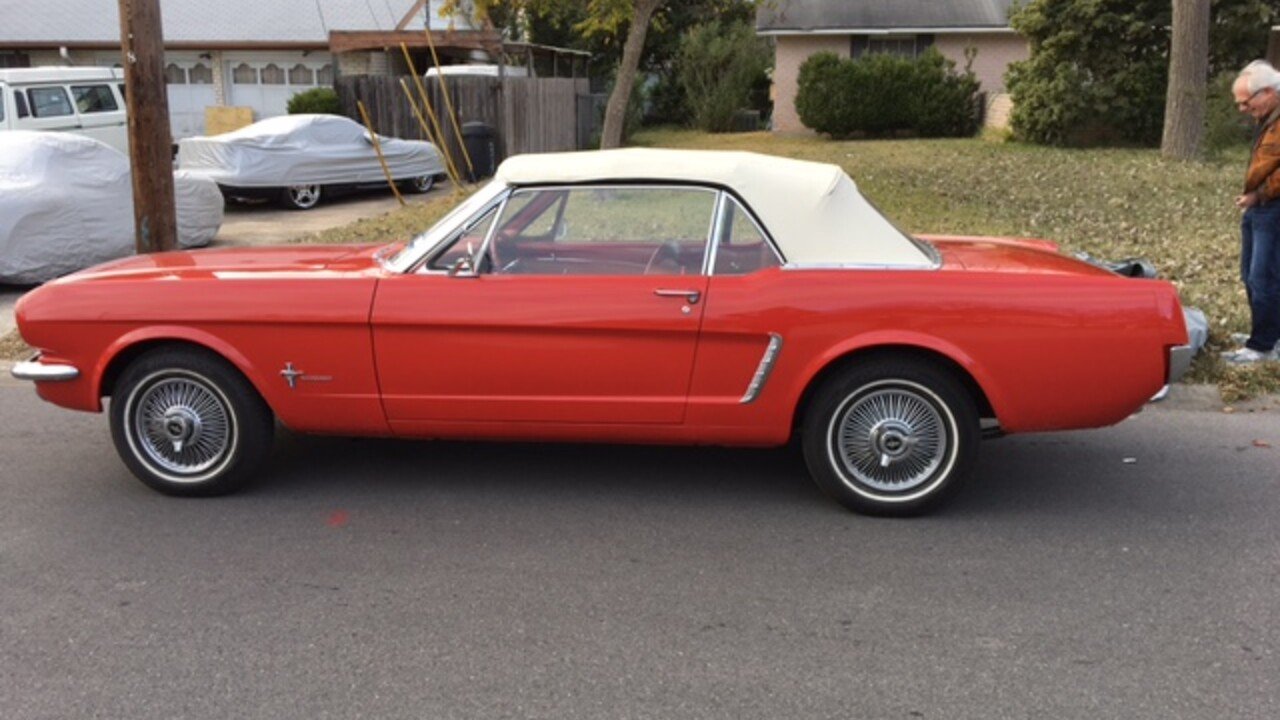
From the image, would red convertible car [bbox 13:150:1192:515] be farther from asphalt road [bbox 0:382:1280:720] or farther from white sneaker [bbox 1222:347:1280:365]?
white sneaker [bbox 1222:347:1280:365]

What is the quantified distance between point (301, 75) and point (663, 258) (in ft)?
84.8

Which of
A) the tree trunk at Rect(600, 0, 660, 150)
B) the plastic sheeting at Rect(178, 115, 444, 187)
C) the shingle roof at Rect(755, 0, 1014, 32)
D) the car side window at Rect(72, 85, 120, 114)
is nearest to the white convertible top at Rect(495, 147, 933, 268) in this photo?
the plastic sheeting at Rect(178, 115, 444, 187)

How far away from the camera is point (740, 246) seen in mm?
4910

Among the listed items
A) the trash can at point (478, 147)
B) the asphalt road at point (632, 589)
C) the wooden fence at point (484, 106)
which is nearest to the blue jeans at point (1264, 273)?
the asphalt road at point (632, 589)

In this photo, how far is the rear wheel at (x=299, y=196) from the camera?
15.9 m

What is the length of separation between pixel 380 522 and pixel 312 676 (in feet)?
4.34

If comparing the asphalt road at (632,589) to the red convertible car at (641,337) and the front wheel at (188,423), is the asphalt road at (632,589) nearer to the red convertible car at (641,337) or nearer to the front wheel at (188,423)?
the front wheel at (188,423)

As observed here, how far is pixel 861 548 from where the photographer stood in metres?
4.54

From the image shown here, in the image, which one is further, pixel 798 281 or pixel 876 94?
pixel 876 94

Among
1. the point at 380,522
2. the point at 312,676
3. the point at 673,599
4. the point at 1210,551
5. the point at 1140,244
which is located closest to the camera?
the point at 312,676

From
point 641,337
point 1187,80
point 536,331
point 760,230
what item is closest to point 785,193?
point 760,230

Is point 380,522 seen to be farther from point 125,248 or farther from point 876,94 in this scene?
point 876,94

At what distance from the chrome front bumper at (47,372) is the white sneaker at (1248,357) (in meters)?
6.36

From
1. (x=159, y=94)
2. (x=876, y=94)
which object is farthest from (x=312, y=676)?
(x=876, y=94)
